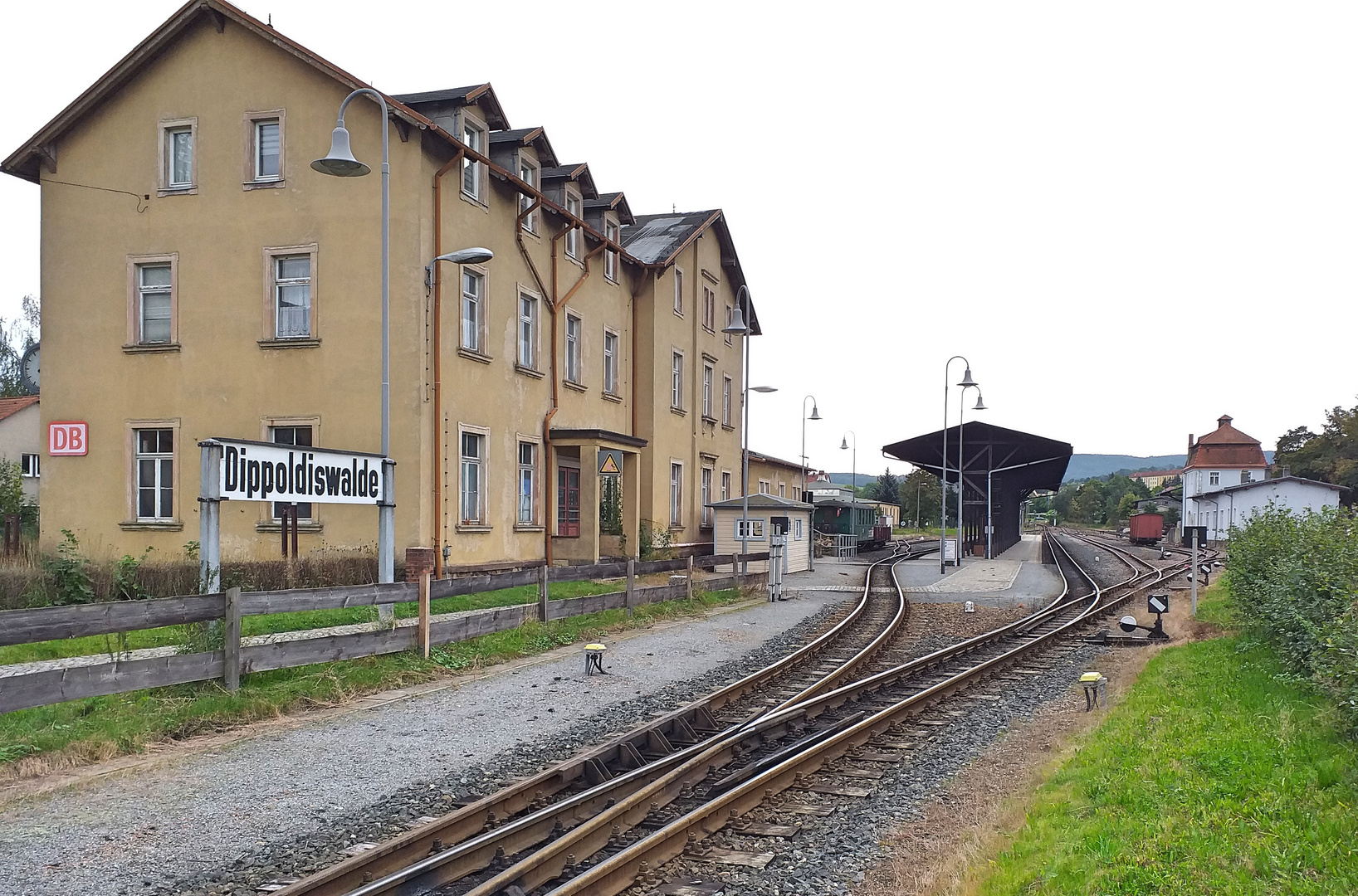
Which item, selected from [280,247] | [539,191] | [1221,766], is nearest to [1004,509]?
[539,191]

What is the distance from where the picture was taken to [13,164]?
856 inches

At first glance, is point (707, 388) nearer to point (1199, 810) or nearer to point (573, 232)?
point (573, 232)

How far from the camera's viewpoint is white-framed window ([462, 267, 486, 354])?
2147cm

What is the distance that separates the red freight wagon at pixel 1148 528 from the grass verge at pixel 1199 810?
216ft

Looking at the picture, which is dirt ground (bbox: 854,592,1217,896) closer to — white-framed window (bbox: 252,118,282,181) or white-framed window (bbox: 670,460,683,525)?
white-framed window (bbox: 252,118,282,181)

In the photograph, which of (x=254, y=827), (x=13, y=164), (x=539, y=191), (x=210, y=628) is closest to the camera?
(x=254, y=827)

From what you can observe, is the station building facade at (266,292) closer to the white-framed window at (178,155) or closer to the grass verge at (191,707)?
the white-framed window at (178,155)

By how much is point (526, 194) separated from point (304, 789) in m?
17.5

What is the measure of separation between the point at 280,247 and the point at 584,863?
17111mm

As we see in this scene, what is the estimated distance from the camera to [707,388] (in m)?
36.2

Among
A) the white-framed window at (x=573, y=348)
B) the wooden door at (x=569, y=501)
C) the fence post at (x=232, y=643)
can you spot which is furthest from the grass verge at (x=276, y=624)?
the white-framed window at (x=573, y=348)

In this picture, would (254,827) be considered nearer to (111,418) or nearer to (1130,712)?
(1130,712)

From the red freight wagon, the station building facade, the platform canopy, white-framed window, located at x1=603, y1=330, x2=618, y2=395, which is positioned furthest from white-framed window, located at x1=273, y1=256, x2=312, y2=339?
the red freight wagon

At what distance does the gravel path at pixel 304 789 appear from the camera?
5.96m
